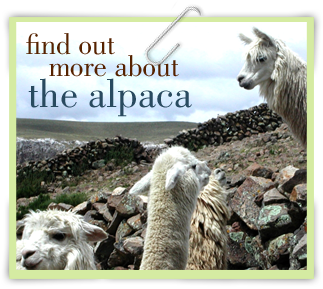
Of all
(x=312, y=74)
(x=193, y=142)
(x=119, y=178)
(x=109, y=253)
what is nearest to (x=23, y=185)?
(x=109, y=253)

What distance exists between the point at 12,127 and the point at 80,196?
3616 millimetres

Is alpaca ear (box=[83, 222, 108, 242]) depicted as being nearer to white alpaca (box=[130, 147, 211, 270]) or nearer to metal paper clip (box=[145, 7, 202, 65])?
white alpaca (box=[130, 147, 211, 270])

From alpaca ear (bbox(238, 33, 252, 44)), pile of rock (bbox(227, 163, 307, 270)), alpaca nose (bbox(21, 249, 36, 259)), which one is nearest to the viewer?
alpaca nose (bbox(21, 249, 36, 259))

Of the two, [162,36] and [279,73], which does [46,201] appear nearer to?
[162,36]

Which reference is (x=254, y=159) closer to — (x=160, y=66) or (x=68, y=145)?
(x=68, y=145)

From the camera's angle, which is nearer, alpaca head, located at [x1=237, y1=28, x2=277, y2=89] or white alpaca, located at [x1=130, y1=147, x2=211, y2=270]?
white alpaca, located at [x1=130, y1=147, x2=211, y2=270]

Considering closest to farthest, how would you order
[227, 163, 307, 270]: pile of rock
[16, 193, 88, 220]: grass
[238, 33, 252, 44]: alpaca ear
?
1. [238, 33, 252, 44]: alpaca ear
2. [227, 163, 307, 270]: pile of rock
3. [16, 193, 88, 220]: grass

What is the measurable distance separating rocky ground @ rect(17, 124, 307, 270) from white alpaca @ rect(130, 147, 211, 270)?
1196 mm

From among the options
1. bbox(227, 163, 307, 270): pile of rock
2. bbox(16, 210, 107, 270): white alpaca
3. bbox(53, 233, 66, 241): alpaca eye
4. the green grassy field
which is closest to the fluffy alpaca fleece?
bbox(227, 163, 307, 270): pile of rock

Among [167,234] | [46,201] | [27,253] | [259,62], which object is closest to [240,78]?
[259,62]

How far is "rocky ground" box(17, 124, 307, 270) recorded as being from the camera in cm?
420

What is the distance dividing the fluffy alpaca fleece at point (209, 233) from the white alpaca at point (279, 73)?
127 cm

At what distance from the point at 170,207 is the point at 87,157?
17.6 ft

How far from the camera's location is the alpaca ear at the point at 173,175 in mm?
3193
